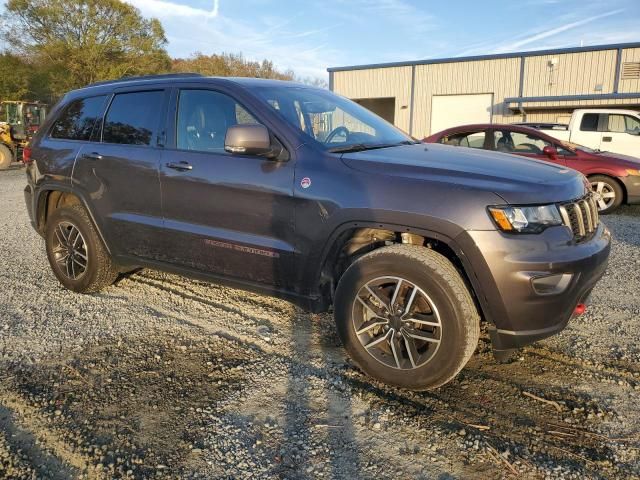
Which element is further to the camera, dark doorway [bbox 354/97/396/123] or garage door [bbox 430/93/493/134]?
dark doorway [bbox 354/97/396/123]

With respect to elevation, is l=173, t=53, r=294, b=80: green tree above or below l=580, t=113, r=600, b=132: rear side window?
above

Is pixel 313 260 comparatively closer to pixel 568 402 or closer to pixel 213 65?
pixel 568 402

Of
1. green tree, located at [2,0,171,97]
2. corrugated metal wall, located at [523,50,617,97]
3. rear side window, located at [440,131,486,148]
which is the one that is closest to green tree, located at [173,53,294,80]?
green tree, located at [2,0,171,97]

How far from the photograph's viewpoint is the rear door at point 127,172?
12.5ft

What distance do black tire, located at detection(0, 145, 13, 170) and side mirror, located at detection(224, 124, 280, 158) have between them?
18.2 metres

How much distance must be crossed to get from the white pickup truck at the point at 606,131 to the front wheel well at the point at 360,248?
947 cm

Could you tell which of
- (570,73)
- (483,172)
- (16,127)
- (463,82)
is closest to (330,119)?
(483,172)

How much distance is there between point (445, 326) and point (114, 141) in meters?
3.02

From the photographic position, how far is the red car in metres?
8.81

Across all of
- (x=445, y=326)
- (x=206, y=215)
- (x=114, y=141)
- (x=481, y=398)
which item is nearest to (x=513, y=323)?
(x=445, y=326)

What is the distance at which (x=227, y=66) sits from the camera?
44812mm

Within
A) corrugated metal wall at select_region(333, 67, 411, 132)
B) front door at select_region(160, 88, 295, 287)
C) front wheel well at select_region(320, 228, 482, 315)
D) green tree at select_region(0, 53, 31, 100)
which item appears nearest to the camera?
front wheel well at select_region(320, 228, 482, 315)

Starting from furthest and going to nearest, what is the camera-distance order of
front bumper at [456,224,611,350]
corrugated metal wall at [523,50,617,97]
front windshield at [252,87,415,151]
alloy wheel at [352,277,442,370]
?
corrugated metal wall at [523,50,617,97] → front windshield at [252,87,415,151] → alloy wheel at [352,277,442,370] → front bumper at [456,224,611,350]

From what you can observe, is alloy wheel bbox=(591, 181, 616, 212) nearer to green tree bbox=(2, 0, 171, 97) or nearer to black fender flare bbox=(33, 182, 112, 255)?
black fender flare bbox=(33, 182, 112, 255)
